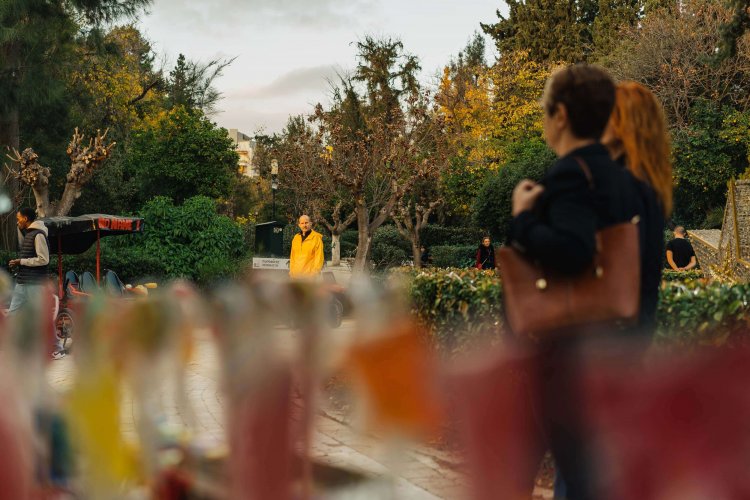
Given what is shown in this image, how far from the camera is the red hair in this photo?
95.9 inches

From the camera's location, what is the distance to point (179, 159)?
3459 cm

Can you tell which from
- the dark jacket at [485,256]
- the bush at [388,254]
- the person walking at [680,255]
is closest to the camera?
the person walking at [680,255]

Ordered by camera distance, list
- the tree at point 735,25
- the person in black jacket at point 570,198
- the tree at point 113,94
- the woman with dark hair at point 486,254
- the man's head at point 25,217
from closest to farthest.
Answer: the person in black jacket at point 570,198 → the man's head at point 25,217 → the tree at point 735,25 → the woman with dark hair at point 486,254 → the tree at point 113,94

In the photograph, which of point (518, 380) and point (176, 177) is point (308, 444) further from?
point (176, 177)

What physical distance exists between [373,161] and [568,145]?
85.2ft

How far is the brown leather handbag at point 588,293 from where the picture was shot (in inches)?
76.5

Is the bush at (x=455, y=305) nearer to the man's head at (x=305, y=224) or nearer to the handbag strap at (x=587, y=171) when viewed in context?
the handbag strap at (x=587, y=171)

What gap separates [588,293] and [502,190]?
31.7 m

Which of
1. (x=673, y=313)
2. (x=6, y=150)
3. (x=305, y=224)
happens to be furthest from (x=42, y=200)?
(x=673, y=313)

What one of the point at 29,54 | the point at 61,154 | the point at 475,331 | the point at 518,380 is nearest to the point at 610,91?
the point at 518,380

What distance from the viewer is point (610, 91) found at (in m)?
2.22

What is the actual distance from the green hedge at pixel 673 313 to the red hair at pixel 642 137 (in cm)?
157

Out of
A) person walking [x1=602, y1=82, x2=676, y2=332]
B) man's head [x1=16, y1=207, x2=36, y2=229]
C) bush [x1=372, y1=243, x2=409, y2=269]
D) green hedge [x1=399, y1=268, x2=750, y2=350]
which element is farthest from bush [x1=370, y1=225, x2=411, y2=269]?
person walking [x1=602, y1=82, x2=676, y2=332]

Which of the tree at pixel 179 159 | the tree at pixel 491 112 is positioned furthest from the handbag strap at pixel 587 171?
the tree at pixel 491 112
